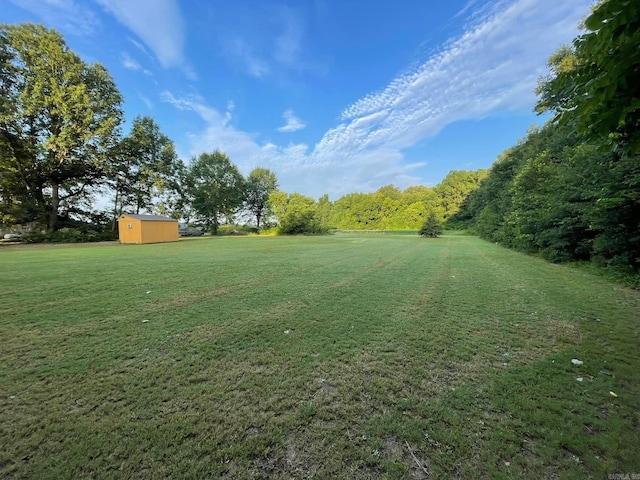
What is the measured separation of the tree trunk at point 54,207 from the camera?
67.6ft

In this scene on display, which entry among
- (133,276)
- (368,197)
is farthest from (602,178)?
(368,197)

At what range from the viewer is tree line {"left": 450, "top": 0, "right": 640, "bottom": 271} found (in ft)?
5.15

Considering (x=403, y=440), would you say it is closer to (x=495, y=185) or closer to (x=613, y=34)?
(x=613, y=34)

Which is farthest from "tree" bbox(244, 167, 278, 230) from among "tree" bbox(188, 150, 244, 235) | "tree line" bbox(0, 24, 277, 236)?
"tree line" bbox(0, 24, 277, 236)

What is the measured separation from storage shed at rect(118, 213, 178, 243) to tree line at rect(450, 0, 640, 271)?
2295 centimetres

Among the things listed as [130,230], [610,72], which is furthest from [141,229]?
[610,72]

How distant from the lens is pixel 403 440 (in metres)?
1.71

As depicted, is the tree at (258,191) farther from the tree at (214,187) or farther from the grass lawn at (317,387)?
the grass lawn at (317,387)

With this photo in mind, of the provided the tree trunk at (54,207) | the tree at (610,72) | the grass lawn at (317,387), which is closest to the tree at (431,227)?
the grass lawn at (317,387)

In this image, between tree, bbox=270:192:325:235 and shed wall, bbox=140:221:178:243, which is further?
tree, bbox=270:192:325:235

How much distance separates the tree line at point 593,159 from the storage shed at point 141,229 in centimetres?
2295

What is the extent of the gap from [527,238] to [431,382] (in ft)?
44.3

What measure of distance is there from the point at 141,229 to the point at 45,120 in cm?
1110

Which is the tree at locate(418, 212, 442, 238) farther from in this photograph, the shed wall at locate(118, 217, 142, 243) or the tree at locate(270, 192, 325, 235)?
the shed wall at locate(118, 217, 142, 243)
